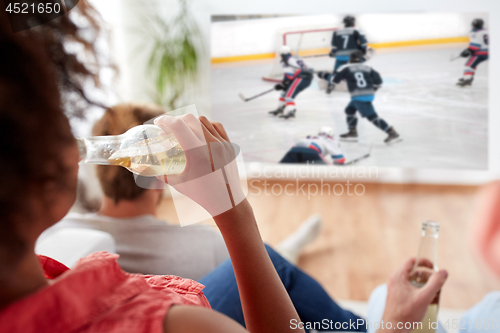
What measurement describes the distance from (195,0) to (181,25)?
0.67ft

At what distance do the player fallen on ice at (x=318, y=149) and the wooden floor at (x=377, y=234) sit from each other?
0.30 m

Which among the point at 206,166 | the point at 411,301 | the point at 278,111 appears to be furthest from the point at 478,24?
the point at 206,166

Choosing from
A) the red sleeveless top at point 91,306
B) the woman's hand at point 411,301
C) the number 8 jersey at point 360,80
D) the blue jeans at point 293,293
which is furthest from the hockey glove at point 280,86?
the red sleeveless top at point 91,306

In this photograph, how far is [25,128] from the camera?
0.75 feet

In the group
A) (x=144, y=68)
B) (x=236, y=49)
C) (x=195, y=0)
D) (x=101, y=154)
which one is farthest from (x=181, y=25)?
(x=101, y=154)

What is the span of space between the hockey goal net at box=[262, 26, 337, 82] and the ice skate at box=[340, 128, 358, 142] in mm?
150

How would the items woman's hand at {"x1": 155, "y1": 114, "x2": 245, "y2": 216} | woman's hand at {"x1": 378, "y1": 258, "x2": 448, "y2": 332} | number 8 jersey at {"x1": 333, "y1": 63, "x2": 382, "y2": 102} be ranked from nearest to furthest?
woman's hand at {"x1": 155, "y1": 114, "x2": 245, "y2": 216} < woman's hand at {"x1": 378, "y1": 258, "x2": 448, "y2": 332} < number 8 jersey at {"x1": 333, "y1": 63, "x2": 382, "y2": 102}

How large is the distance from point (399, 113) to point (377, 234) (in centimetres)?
118

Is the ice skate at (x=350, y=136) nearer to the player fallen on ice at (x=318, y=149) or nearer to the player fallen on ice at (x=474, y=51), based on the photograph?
the player fallen on ice at (x=318, y=149)

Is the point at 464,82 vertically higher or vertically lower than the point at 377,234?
higher

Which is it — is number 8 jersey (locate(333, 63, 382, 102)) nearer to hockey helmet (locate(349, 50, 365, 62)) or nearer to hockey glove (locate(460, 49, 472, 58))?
hockey helmet (locate(349, 50, 365, 62))

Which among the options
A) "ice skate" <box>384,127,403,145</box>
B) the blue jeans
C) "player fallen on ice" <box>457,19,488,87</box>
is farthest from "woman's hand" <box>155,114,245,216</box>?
"player fallen on ice" <box>457,19,488,87</box>

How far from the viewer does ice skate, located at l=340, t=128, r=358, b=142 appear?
805 millimetres

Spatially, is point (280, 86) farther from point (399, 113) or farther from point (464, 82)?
point (464, 82)
